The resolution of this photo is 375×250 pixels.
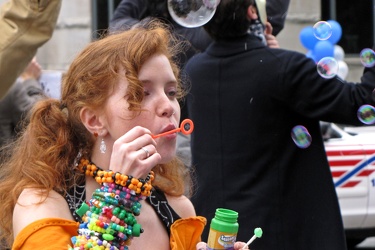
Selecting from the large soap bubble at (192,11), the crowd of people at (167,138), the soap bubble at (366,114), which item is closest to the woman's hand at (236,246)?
the crowd of people at (167,138)

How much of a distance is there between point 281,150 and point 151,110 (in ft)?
4.06

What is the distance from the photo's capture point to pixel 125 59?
2.11 metres

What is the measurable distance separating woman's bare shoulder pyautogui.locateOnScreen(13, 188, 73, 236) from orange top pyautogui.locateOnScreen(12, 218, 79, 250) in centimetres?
2

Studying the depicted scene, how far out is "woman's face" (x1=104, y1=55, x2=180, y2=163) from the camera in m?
2.06

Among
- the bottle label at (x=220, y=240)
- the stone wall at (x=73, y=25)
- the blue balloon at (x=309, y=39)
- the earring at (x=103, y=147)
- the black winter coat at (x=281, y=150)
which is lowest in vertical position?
the stone wall at (x=73, y=25)

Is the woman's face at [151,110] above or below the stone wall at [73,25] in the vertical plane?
above

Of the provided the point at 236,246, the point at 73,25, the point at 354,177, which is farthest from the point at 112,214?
the point at 73,25

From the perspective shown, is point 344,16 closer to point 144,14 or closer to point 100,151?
point 144,14

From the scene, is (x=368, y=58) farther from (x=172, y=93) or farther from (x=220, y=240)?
(x=220, y=240)

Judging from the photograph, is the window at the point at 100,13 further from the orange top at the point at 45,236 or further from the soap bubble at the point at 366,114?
the orange top at the point at 45,236

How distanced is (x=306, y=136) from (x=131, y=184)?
135cm

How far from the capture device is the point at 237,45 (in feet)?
11.1

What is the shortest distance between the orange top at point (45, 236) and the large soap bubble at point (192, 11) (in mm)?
1511

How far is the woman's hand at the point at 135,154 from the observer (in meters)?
1.92
